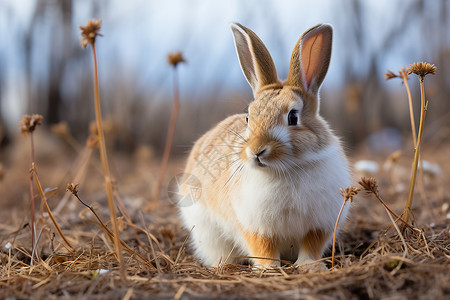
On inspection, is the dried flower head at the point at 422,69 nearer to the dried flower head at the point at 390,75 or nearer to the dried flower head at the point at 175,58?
the dried flower head at the point at 390,75

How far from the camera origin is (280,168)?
259 cm

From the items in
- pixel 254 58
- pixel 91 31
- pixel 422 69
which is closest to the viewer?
pixel 91 31

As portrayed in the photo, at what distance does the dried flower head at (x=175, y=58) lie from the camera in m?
4.04

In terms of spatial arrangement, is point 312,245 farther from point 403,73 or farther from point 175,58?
point 175,58

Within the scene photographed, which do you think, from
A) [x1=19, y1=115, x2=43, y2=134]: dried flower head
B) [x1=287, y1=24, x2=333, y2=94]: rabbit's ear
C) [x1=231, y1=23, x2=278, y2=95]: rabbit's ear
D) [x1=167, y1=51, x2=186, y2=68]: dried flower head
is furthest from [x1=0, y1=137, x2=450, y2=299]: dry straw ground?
[x1=167, y1=51, x2=186, y2=68]: dried flower head

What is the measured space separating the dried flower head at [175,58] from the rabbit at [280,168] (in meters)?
1.09

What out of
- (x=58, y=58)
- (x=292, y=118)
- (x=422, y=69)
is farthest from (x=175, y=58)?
(x=58, y=58)

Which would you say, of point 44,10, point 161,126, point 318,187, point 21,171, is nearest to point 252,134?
point 318,187

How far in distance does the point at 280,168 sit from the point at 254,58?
857 millimetres

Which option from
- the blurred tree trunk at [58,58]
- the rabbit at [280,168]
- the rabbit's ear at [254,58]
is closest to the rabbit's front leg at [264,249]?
the rabbit at [280,168]

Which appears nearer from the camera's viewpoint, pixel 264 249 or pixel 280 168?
pixel 280 168

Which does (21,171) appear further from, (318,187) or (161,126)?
(318,187)

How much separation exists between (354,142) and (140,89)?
5.19 metres

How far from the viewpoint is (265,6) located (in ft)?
30.2
